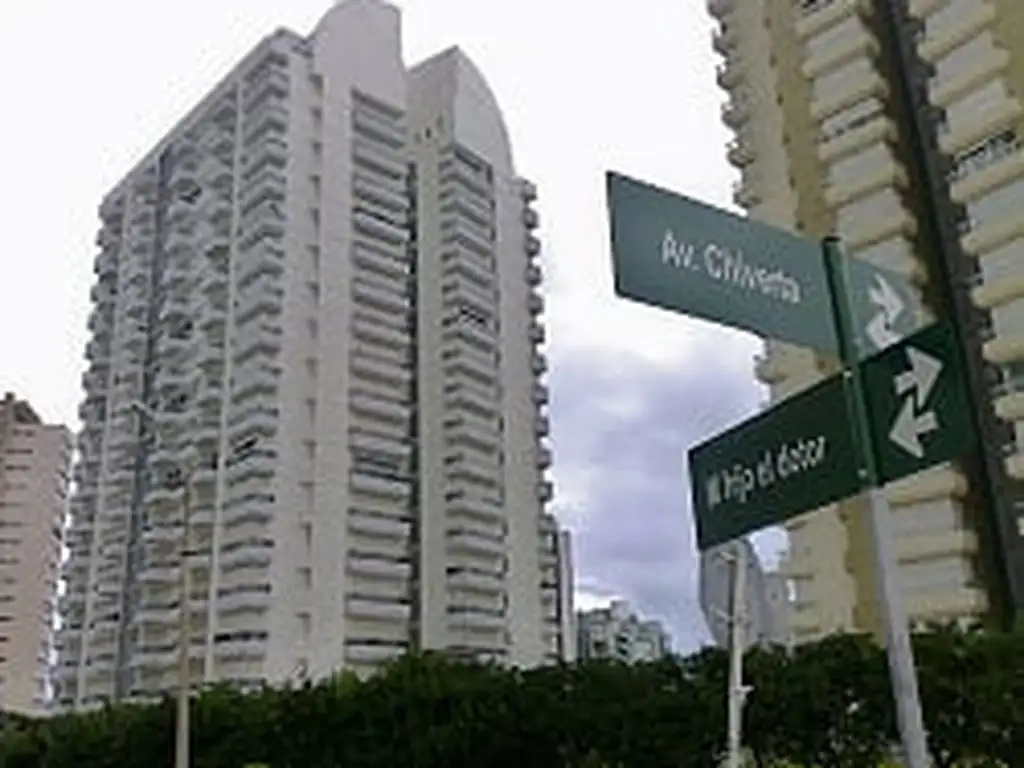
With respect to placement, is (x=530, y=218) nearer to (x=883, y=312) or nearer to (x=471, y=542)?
(x=471, y=542)

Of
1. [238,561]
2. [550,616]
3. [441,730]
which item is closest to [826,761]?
[441,730]

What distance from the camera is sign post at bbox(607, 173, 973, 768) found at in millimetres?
3377

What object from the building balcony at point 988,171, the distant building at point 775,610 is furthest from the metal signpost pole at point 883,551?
the building balcony at point 988,171

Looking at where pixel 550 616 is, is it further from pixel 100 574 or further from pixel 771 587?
pixel 771 587

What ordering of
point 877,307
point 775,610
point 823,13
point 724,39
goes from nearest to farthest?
1. point 877,307
2. point 775,610
3. point 823,13
4. point 724,39

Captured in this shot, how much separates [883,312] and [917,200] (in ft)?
114

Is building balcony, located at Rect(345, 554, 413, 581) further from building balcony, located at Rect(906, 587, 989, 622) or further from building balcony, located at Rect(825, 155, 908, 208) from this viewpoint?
building balcony, located at Rect(906, 587, 989, 622)

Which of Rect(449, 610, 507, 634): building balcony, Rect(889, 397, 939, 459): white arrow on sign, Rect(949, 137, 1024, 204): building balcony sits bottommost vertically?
Rect(889, 397, 939, 459): white arrow on sign

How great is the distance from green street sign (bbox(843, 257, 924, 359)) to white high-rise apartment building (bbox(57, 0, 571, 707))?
2237 inches

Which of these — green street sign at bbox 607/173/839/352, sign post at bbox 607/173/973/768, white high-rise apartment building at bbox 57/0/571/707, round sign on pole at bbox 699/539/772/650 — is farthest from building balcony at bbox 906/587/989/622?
white high-rise apartment building at bbox 57/0/571/707

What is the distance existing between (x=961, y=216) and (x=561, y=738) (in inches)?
935

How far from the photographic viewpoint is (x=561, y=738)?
1641 centimetres

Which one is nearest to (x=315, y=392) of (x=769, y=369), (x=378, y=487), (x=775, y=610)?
(x=378, y=487)

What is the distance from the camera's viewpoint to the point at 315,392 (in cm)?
6488
